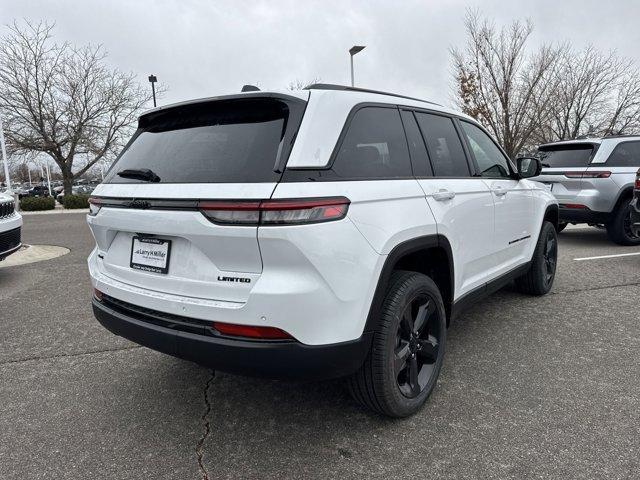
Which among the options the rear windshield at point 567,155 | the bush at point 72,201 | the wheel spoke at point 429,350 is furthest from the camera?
the bush at point 72,201

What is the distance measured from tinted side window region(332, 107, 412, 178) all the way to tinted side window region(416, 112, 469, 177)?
11.8 inches

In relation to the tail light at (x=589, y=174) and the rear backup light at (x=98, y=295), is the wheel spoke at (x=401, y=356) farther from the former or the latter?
the tail light at (x=589, y=174)

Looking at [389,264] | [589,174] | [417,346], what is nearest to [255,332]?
[389,264]

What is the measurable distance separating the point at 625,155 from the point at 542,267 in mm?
4361

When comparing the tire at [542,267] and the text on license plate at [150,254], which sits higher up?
the text on license plate at [150,254]

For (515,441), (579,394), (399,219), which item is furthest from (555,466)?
(399,219)

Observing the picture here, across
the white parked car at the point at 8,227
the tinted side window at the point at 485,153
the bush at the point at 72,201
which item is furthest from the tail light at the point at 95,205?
the bush at the point at 72,201

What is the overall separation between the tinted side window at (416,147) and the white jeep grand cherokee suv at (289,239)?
0.01 meters

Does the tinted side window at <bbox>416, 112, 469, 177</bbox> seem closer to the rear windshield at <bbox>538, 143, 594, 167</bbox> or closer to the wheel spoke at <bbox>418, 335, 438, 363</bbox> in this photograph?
the wheel spoke at <bbox>418, 335, 438, 363</bbox>

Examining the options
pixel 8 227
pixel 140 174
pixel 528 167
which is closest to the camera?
pixel 140 174

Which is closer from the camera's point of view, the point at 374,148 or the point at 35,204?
the point at 374,148

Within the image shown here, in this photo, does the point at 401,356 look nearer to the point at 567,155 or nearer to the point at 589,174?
the point at 589,174

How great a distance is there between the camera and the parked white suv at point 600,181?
7297mm

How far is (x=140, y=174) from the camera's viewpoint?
240cm
